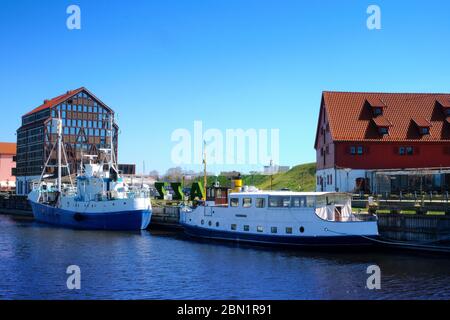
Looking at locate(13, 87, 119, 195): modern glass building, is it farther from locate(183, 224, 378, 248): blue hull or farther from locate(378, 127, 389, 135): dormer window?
locate(183, 224, 378, 248): blue hull

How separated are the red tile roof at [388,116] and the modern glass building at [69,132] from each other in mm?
65074

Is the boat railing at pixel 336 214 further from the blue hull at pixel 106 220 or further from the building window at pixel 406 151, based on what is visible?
the blue hull at pixel 106 220

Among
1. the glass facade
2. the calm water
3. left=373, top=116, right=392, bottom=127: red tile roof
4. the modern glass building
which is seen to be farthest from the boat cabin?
→ the glass facade

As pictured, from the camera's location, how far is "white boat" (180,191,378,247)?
42.2m

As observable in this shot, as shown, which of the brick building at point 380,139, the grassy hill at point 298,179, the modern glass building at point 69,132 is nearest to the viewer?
the brick building at point 380,139

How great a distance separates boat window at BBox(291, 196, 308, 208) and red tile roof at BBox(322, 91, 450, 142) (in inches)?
892

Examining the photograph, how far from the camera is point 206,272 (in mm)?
→ 34250

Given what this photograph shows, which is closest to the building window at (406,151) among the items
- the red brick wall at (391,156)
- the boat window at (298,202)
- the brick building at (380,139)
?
the brick building at (380,139)

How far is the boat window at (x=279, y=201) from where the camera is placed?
44.9 m

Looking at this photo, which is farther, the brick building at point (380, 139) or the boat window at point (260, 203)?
the brick building at point (380, 139)

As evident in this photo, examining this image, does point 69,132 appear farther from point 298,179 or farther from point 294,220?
point 294,220

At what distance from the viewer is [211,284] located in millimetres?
30797
